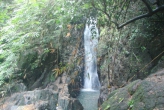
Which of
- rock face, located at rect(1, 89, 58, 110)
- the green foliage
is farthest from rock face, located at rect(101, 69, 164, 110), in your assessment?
rock face, located at rect(1, 89, 58, 110)

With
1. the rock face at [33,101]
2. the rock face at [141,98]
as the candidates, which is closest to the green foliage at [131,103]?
the rock face at [141,98]

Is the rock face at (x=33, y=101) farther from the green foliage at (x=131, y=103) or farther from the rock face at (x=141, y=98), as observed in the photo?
the green foliage at (x=131, y=103)

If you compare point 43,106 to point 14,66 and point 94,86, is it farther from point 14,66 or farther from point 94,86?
point 94,86

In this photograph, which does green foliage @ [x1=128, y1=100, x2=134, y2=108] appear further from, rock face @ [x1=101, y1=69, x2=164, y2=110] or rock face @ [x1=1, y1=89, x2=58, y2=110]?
rock face @ [x1=1, y1=89, x2=58, y2=110]

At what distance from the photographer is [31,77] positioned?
29.3 feet

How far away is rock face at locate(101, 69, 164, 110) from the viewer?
2869 millimetres

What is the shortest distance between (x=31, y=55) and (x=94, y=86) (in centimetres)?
521

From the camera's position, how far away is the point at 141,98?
10.1 feet

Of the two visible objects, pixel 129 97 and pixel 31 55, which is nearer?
pixel 129 97

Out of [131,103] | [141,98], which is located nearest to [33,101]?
[131,103]

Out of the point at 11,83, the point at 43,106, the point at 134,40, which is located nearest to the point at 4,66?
the point at 11,83

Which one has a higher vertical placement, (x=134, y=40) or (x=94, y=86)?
(x=134, y=40)

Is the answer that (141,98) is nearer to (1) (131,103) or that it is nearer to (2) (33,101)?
(1) (131,103)

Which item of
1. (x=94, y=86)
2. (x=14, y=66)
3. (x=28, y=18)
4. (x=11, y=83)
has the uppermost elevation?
(x=28, y=18)
